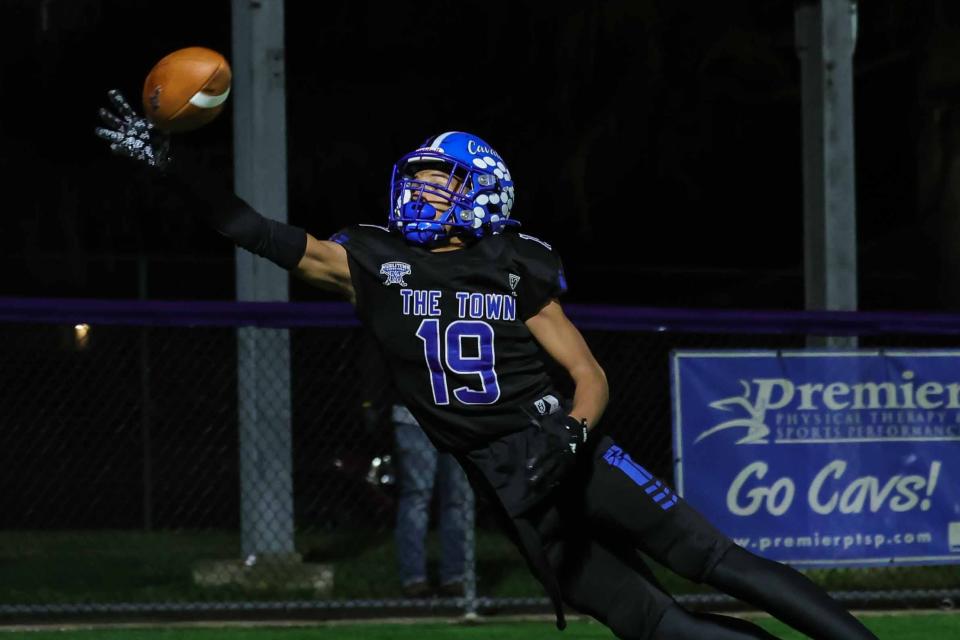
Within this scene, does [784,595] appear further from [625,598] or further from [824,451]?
[824,451]

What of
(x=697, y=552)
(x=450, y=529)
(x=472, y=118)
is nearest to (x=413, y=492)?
(x=450, y=529)

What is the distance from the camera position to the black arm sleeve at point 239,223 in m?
4.78

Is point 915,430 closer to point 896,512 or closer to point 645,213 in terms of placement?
point 896,512

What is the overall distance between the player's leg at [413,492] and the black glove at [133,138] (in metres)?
3.69

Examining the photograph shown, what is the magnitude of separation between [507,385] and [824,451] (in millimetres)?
3315

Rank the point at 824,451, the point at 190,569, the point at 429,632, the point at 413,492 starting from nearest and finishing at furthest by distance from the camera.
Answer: the point at 429,632 → the point at 824,451 → the point at 413,492 → the point at 190,569

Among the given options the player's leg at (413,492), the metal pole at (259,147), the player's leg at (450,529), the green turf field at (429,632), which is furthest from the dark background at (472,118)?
the green turf field at (429,632)

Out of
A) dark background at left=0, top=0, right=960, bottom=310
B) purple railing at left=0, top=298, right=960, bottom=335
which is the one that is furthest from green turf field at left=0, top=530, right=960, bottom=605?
dark background at left=0, top=0, right=960, bottom=310

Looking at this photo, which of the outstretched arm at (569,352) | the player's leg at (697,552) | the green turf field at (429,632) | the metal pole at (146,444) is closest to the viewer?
the player's leg at (697,552)

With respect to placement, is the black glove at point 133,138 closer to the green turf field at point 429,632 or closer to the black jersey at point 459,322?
the black jersey at point 459,322

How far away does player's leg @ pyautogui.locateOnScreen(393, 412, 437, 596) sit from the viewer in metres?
8.27

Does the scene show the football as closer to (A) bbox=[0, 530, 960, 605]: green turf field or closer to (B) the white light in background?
(A) bbox=[0, 530, 960, 605]: green turf field

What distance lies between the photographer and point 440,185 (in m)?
4.89

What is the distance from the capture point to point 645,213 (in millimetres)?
16484
